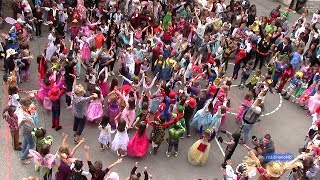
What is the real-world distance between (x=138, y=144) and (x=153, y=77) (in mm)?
4681

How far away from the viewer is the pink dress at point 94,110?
11.0m

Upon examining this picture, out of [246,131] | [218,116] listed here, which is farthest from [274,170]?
[246,131]

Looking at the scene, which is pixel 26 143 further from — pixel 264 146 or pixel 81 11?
pixel 81 11

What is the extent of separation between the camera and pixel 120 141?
33.8 feet

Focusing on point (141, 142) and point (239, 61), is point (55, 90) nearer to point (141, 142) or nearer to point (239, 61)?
point (141, 142)

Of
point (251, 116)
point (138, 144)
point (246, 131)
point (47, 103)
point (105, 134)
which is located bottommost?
point (47, 103)

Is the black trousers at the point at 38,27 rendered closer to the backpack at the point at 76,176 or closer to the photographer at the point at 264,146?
the backpack at the point at 76,176

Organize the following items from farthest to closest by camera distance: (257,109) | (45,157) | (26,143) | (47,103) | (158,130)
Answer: (47,103) → (257,109) → (158,130) → (26,143) → (45,157)

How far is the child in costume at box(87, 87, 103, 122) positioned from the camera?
35.6ft

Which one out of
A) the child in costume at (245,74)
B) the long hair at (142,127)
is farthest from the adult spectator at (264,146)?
the child in costume at (245,74)

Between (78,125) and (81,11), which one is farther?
(81,11)

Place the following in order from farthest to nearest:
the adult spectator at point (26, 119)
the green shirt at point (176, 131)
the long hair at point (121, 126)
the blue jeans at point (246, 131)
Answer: the blue jeans at point (246, 131)
the green shirt at point (176, 131)
the long hair at point (121, 126)
the adult spectator at point (26, 119)

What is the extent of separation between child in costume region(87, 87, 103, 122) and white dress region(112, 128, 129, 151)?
3.97 feet

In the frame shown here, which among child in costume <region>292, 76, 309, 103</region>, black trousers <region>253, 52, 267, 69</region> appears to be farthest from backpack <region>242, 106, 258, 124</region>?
black trousers <region>253, 52, 267, 69</region>
